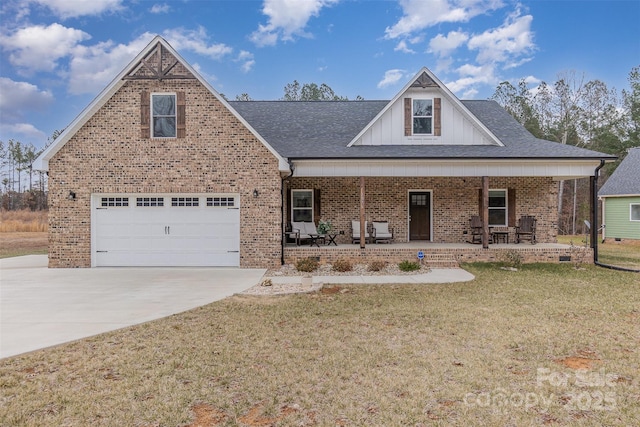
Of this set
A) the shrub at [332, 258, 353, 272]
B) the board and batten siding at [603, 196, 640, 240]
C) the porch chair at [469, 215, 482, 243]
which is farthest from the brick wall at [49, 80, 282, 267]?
the board and batten siding at [603, 196, 640, 240]

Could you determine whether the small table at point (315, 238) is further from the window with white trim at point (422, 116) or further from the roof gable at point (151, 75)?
the window with white trim at point (422, 116)

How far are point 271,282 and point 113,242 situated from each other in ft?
20.0

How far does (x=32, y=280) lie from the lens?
380 inches

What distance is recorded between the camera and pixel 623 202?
21.0m

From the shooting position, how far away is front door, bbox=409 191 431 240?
14602mm

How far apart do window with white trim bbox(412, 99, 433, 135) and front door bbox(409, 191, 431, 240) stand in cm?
246

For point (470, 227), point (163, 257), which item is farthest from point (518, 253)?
point (163, 257)

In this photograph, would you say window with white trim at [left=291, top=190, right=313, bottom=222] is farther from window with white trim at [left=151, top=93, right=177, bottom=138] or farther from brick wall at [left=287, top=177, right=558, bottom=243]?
window with white trim at [left=151, top=93, right=177, bottom=138]

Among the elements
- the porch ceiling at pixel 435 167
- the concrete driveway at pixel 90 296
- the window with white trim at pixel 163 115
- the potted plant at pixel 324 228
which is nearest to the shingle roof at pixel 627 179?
the porch ceiling at pixel 435 167

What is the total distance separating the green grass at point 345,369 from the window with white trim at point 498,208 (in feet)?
25.5

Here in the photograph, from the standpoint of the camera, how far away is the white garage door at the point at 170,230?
11719 millimetres

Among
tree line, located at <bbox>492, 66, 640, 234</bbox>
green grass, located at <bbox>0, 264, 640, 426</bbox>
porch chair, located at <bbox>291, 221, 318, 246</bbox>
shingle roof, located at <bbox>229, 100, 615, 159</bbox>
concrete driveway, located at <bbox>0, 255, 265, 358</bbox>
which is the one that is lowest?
green grass, located at <bbox>0, 264, 640, 426</bbox>

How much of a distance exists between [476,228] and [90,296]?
12585 mm

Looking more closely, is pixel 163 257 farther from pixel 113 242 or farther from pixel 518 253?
pixel 518 253
